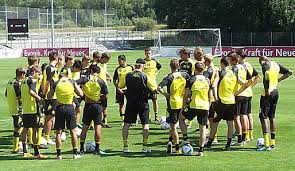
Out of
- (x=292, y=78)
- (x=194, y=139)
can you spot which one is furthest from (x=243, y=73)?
(x=292, y=78)

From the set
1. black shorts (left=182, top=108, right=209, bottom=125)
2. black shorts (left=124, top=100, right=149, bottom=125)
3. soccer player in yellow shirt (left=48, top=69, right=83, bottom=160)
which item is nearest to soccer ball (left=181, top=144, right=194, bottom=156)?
black shorts (left=182, top=108, right=209, bottom=125)

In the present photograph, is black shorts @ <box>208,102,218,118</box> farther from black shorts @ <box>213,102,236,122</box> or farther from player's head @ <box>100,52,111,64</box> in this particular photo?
player's head @ <box>100,52,111,64</box>

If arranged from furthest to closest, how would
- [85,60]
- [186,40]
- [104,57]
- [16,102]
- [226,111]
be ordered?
[186,40]
[85,60]
[104,57]
[16,102]
[226,111]

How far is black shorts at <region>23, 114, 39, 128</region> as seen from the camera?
13.1 meters

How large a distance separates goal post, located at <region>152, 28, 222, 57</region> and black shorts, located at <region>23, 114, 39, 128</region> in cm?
4382

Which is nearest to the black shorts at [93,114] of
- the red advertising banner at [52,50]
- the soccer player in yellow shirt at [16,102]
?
the soccer player in yellow shirt at [16,102]

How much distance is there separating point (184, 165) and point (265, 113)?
8.63 ft

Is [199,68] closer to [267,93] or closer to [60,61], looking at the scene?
[267,93]

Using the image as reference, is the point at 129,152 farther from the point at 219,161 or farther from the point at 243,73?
the point at 243,73

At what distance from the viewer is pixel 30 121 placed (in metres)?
13.1

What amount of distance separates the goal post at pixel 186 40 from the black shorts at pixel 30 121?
43824 mm

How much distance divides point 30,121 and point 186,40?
48.6 metres

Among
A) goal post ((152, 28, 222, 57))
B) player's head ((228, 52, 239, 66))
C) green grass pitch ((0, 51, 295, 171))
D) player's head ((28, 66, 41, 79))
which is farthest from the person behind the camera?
goal post ((152, 28, 222, 57))

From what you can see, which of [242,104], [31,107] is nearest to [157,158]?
[242,104]
